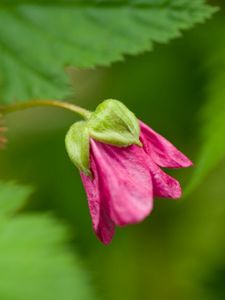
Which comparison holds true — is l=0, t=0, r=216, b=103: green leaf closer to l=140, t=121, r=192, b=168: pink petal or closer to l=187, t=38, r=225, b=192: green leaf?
l=187, t=38, r=225, b=192: green leaf

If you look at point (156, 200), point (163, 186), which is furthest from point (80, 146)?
point (156, 200)

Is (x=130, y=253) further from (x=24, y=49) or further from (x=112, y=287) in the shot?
(x=24, y=49)

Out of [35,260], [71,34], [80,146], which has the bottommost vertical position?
[35,260]

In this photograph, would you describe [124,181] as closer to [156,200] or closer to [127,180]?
[127,180]

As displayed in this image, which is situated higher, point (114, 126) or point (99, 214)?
point (114, 126)

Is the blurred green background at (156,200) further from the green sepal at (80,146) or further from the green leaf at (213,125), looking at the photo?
the green sepal at (80,146)

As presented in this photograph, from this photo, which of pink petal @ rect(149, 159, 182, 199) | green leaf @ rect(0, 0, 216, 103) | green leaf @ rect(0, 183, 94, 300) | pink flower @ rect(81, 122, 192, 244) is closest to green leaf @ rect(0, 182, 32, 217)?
green leaf @ rect(0, 183, 94, 300)

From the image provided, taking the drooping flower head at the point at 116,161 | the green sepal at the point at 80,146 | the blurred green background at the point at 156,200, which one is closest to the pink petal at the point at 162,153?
the drooping flower head at the point at 116,161
